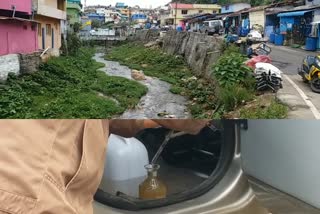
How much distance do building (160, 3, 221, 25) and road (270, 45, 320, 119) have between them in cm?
24

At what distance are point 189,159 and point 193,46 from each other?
1.22 ft

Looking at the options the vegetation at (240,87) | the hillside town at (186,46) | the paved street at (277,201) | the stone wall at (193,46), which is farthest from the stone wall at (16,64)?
the paved street at (277,201)

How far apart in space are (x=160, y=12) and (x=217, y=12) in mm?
191

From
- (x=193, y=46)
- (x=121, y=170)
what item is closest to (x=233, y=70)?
(x=193, y=46)

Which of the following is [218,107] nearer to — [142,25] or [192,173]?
[192,173]

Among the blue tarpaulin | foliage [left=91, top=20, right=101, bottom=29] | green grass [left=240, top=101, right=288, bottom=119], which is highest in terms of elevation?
the blue tarpaulin

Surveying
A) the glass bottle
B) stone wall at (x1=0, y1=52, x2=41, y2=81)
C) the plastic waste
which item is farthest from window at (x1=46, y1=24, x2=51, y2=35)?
the glass bottle

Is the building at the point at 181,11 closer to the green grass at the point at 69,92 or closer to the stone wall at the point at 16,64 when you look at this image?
the green grass at the point at 69,92

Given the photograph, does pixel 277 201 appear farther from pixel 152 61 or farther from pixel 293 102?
pixel 152 61

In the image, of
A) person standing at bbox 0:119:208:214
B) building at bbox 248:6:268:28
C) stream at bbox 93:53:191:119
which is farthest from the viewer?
building at bbox 248:6:268:28

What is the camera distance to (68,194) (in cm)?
106

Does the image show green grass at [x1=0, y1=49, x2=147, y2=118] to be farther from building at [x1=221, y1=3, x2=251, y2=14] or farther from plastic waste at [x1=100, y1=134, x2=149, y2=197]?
building at [x1=221, y1=3, x2=251, y2=14]

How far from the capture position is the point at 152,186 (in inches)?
48.1

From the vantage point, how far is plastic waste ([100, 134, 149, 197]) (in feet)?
3.95
